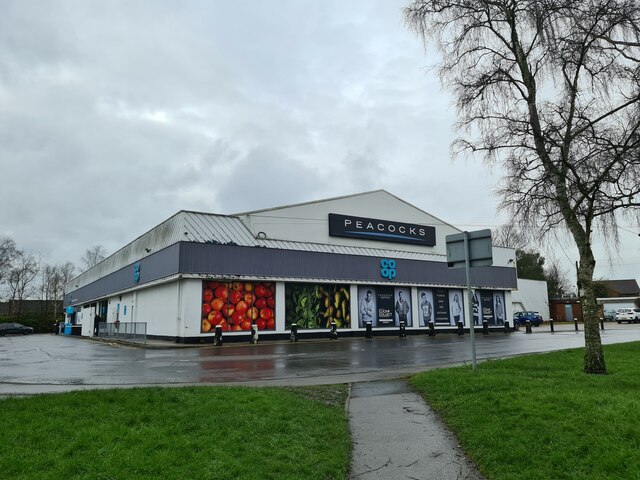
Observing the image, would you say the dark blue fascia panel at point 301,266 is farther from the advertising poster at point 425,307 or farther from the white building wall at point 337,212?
the white building wall at point 337,212

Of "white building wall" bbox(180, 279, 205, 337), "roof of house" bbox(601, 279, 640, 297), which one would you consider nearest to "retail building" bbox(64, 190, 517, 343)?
"white building wall" bbox(180, 279, 205, 337)

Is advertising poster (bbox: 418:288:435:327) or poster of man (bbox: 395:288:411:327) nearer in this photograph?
poster of man (bbox: 395:288:411:327)

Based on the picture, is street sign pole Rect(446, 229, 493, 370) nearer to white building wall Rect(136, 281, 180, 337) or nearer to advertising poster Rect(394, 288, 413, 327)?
white building wall Rect(136, 281, 180, 337)

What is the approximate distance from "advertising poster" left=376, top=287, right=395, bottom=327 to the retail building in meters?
0.11

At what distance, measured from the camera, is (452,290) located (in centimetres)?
4403

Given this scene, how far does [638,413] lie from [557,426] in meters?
1.01

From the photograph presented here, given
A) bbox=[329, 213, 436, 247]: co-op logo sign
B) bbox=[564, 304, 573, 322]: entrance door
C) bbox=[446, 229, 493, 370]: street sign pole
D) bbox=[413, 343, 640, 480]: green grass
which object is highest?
bbox=[329, 213, 436, 247]: co-op logo sign

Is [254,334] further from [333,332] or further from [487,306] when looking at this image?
[487,306]

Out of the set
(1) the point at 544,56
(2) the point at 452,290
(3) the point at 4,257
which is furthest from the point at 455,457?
(3) the point at 4,257

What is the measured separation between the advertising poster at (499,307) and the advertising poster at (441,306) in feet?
26.8

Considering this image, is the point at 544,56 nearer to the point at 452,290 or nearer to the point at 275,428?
the point at 275,428

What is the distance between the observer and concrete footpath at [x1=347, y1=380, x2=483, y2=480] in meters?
5.20

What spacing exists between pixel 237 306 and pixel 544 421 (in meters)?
25.9

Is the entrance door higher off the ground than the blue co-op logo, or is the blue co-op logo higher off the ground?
the blue co-op logo
